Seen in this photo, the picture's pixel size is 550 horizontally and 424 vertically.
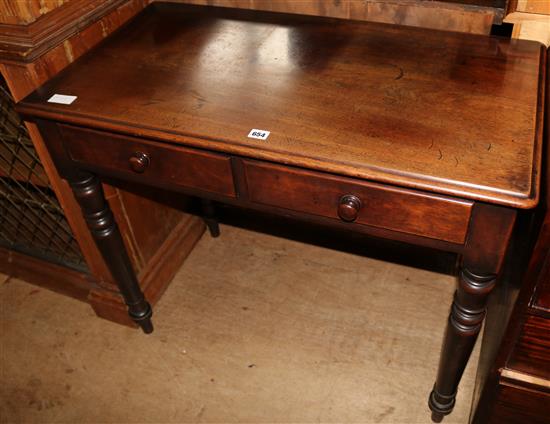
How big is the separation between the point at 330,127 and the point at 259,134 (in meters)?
0.16

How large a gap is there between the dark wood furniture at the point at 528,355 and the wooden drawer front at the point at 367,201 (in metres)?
0.15

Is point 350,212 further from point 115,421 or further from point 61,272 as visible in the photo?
point 61,272

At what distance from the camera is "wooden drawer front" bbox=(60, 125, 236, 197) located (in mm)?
1281

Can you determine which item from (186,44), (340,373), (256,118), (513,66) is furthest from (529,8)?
(340,373)

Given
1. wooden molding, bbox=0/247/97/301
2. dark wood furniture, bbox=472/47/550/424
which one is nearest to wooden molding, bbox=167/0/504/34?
dark wood furniture, bbox=472/47/550/424

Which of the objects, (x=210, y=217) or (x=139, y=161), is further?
(x=210, y=217)

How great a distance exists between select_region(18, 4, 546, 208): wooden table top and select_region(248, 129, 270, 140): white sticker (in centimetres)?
2

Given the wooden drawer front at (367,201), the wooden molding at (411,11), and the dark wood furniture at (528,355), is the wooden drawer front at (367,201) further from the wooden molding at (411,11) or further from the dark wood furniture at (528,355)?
the wooden molding at (411,11)

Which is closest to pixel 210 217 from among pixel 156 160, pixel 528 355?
pixel 156 160

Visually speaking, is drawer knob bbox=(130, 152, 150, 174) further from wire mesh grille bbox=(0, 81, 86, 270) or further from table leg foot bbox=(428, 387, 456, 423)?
table leg foot bbox=(428, 387, 456, 423)

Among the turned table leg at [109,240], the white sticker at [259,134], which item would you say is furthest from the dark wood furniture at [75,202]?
the white sticker at [259,134]

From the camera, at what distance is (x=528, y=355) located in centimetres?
123

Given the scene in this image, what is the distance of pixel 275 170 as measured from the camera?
1.21 metres

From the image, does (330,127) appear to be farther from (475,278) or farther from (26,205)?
(26,205)
